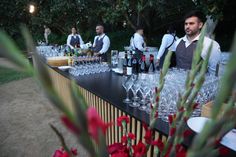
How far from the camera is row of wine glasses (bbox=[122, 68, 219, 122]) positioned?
148 centimetres

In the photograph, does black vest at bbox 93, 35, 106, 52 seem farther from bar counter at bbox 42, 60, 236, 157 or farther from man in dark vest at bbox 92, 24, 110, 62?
bar counter at bbox 42, 60, 236, 157

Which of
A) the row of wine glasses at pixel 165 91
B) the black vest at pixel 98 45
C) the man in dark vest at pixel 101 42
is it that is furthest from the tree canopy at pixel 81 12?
the row of wine glasses at pixel 165 91

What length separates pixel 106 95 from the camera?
6.34 ft

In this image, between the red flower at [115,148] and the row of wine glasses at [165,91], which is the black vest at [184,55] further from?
the red flower at [115,148]

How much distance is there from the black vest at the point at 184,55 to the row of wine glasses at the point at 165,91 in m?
0.82

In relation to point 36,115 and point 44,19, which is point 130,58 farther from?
point 44,19

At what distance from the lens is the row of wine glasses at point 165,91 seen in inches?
58.2

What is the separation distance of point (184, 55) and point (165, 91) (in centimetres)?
141

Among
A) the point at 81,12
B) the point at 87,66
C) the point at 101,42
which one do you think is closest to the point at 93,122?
the point at 87,66

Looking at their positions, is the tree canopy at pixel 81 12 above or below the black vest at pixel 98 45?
above

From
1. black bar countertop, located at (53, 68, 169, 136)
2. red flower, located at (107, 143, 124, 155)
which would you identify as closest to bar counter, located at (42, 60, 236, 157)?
black bar countertop, located at (53, 68, 169, 136)

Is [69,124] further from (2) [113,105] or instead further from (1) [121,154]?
(2) [113,105]

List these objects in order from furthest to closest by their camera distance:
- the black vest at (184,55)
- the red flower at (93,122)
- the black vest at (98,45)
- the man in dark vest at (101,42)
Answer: the black vest at (98,45) → the man in dark vest at (101,42) → the black vest at (184,55) → the red flower at (93,122)

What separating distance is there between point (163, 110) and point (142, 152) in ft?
3.18
